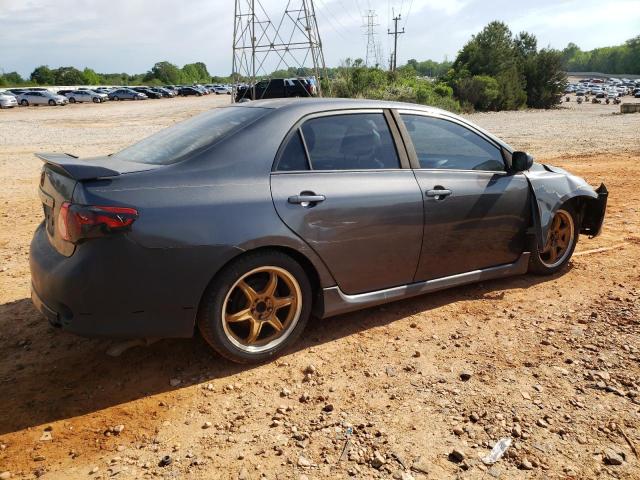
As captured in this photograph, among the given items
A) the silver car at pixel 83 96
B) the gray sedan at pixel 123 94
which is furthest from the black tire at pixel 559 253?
the gray sedan at pixel 123 94

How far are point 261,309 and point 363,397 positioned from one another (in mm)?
809

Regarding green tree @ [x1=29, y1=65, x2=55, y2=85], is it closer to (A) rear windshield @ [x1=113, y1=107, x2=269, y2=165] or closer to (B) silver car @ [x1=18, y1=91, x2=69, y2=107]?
(B) silver car @ [x1=18, y1=91, x2=69, y2=107]

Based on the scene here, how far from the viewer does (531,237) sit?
14.5 feet

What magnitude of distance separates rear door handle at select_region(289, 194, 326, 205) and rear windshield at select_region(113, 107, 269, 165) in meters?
0.57

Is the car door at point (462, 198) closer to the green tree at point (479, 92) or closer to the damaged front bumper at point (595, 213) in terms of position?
the damaged front bumper at point (595, 213)

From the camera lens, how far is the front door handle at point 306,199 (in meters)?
3.17

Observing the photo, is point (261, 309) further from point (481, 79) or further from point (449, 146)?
point (481, 79)

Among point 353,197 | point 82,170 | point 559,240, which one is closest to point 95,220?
point 82,170

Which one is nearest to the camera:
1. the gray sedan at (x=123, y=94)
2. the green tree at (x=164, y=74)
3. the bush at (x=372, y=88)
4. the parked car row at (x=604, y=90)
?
the bush at (x=372, y=88)

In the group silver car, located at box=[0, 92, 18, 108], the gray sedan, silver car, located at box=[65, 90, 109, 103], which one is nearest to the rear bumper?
silver car, located at box=[0, 92, 18, 108]

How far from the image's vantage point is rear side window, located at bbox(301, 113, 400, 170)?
3.43 m

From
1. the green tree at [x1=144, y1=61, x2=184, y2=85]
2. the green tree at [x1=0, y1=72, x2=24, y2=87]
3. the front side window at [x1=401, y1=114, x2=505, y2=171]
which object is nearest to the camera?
the front side window at [x1=401, y1=114, x2=505, y2=171]

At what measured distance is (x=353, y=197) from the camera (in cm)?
340

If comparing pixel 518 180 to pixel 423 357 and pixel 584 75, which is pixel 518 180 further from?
pixel 584 75
